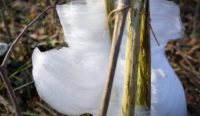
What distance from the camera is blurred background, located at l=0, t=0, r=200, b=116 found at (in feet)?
5.23

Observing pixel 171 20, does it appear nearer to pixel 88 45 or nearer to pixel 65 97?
pixel 88 45

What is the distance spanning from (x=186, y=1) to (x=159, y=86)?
100 cm

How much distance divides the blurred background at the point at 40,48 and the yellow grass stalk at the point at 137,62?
348 mm

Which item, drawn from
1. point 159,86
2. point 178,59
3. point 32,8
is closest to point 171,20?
point 159,86

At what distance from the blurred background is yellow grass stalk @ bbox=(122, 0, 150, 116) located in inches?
13.7

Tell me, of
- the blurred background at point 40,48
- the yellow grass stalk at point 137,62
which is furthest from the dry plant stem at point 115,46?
the blurred background at point 40,48

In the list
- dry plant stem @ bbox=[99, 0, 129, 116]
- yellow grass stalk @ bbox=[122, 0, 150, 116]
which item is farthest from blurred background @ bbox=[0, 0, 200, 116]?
dry plant stem @ bbox=[99, 0, 129, 116]

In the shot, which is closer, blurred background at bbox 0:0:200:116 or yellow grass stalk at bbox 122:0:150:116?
yellow grass stalk at bbox 122:0:150:116

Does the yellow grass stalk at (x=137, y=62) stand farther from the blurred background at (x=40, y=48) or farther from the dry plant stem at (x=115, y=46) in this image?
the blurred background at (x=40, y=48)

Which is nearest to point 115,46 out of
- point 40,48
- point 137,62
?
point 137,62

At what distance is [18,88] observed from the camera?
61.8 inches

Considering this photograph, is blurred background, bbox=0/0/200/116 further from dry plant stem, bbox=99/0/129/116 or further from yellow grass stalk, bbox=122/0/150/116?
dry plant stem, bbox=99/0/129/116

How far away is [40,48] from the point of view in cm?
190

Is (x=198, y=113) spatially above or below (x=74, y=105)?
below
